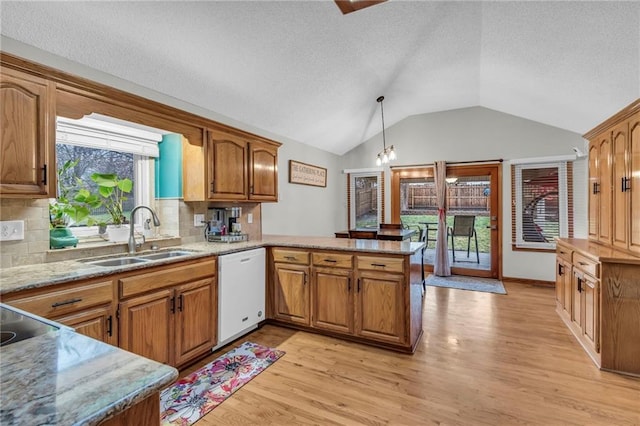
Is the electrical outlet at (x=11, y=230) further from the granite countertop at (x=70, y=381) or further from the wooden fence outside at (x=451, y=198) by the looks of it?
the wooden fence outside at (x=451, y=198)

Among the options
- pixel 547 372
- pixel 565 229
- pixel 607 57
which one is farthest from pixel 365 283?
pixel 565 229

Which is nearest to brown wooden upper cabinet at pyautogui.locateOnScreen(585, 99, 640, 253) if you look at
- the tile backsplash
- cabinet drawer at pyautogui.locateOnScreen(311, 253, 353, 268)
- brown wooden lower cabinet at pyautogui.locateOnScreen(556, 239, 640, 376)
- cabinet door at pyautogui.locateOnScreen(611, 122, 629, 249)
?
cabinet door at pyautogui.locateOnScreen(611, 122, 629, 249)

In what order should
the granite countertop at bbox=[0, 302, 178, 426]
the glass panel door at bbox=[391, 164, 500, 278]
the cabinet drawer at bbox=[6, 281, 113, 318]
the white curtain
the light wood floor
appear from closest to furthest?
the granite countertop at bbox=[0, 302, 178, 426]
the cabinet drawer at bbox=[6, 281, 113, 318]
the light wood floor
the glass panel door at bbox=[391, 164, 500, 278]
the white curtain

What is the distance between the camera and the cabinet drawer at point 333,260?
2865 millimetres

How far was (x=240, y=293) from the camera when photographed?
2.91 m

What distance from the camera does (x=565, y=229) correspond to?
4.78 metres

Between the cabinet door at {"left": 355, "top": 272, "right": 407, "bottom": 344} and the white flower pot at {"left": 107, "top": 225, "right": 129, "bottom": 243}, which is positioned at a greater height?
the white flower pot at {"left": 107, "top": 225, "right": 129, "bottom": 243}

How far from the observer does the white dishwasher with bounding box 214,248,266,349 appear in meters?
2.72

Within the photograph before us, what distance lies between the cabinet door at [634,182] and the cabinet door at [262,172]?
332 centimetres

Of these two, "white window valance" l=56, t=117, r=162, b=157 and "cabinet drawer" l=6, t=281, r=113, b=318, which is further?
"white window valance" l=56, t=117, r=162, b=157

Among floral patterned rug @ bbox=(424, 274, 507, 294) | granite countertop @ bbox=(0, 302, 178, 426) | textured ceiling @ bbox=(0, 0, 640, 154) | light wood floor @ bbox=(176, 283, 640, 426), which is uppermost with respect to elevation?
textured ceiling @ bbox=(0, 0, 640, 154)

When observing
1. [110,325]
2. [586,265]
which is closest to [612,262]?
[586,265]

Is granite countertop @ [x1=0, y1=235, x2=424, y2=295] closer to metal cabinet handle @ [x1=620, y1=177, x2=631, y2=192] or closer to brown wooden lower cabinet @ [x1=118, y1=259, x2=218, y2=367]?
brown wooden lower cabinet @ [x1=118, y1=259, x2=218, y2=367]

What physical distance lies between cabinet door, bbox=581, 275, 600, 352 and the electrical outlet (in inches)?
162
